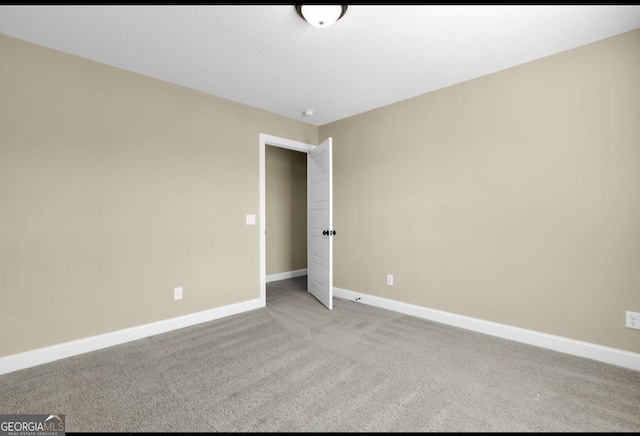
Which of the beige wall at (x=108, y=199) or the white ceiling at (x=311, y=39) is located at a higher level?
the white ceiling at (x=311, y=39)

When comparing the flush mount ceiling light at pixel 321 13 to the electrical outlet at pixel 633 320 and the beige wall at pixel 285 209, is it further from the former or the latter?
the beige wall at pixel 285 209

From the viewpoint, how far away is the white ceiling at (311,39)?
189 centimetres

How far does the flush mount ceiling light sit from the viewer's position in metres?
1.80

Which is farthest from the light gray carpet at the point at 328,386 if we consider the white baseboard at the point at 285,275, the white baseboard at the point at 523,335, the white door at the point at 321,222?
the white baseboard at the point at 285,275

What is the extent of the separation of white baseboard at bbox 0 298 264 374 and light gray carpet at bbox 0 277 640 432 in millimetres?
74

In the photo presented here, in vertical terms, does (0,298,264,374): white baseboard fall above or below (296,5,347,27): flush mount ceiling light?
below

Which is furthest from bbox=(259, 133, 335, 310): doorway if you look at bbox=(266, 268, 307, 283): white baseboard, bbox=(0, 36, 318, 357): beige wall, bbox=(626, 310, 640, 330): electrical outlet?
bbox=(626, 310, 640, 330): electrical outlet

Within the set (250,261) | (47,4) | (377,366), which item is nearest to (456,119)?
(377,366)

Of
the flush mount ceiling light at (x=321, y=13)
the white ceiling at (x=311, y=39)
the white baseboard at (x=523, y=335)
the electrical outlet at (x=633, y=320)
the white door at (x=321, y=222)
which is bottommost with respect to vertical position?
the white baseboard at (x=523, y=335)

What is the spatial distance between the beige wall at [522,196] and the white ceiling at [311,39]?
310 mm

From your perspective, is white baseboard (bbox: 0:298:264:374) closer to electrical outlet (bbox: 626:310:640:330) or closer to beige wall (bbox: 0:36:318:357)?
beige wall (bbox: 0:36:318:357)

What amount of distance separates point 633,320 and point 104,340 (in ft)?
13.8

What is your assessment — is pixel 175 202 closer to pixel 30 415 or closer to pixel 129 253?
pixel 129 253

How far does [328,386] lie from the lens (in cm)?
193
